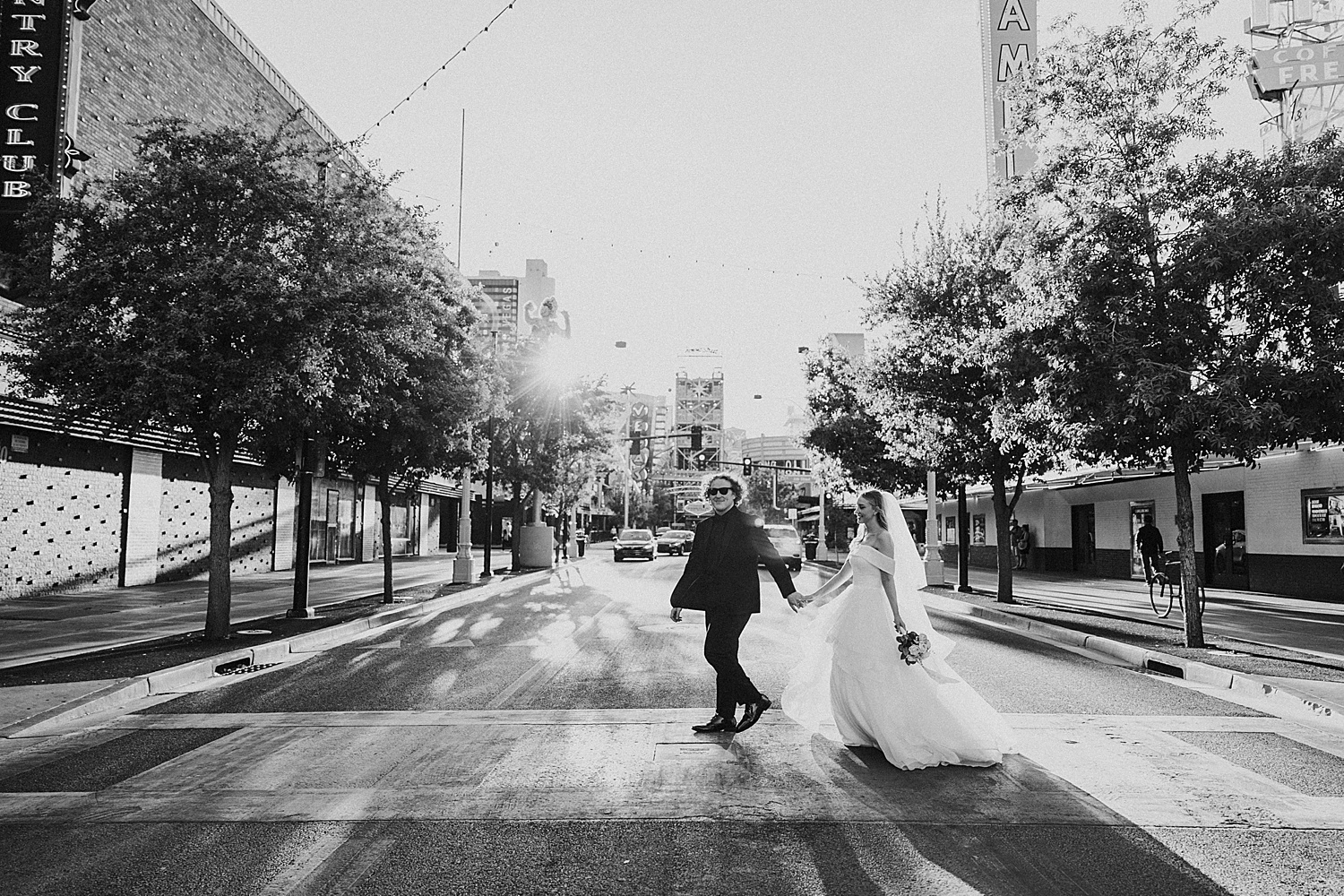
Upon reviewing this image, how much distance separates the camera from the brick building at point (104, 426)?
54.4ft

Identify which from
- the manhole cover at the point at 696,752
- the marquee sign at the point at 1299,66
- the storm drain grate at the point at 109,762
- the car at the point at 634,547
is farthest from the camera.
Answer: the car at the point at 634,547

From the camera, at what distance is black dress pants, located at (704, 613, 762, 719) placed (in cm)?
708

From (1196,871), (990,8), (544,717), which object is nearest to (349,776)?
(544,717)

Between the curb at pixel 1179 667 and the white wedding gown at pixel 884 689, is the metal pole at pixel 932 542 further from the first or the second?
the white wedding gown at pixel 884 689

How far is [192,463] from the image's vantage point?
80.4 ft

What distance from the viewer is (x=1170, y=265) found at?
11445mm

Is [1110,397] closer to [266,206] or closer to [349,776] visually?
[349,776]

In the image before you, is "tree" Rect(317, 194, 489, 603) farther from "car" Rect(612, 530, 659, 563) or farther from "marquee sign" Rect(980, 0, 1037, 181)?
"car" Rect(612, 530, 659, 563)

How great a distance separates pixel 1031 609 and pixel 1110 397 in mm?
6843

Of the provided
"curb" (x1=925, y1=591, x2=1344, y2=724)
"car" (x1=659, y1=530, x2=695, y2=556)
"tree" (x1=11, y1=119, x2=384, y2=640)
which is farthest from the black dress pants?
"car" (x1=659, y1=530, x2=695, y2=556)

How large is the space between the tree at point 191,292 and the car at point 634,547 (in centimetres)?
3010

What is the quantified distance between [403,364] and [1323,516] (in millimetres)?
19211

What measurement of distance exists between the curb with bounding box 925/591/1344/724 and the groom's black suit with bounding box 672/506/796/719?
15.6 ft

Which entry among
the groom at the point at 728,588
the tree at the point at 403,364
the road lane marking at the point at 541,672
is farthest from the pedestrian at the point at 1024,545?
the groom at the point at 728,588
